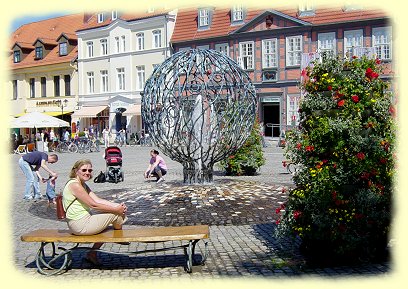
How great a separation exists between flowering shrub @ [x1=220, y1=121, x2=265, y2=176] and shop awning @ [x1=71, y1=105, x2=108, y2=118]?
31005 millimetres

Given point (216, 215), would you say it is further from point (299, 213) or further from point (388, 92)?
point (388, 92)

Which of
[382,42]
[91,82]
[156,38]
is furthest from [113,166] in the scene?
[91,82]

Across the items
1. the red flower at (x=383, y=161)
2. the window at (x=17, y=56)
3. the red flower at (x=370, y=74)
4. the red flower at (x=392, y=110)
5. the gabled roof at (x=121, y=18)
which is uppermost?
the gabled roof at (x=121, y=18)

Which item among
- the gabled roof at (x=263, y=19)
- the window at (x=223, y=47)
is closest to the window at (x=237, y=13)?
the gabled roof at (x=263, y=19)

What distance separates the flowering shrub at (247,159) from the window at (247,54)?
2295 centimetres

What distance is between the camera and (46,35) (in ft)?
179

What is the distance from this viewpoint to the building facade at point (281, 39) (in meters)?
35.1

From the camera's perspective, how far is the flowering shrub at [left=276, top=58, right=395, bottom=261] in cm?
662

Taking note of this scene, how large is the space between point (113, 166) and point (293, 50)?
23713 millimetres

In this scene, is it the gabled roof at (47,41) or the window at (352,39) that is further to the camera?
the gabled roof at (47,41)

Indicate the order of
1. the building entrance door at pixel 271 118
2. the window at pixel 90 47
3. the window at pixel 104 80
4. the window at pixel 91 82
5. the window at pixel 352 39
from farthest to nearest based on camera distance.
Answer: the window at pixel 91 82, the window at pixel 90 47, the window at pixel 104 80, the building entrance door at pixel 271 118, the window at pixel 352 39

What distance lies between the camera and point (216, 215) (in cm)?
992

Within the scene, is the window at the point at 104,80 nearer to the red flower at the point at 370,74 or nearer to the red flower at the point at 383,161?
the red flower at the point at 370,74

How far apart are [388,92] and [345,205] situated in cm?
160
